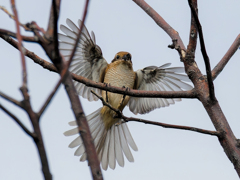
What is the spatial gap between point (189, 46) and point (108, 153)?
3710 mm

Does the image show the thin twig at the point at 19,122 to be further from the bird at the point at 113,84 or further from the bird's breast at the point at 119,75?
the bird's breast at the point at 119,75

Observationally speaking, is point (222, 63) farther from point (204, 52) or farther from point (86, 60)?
point (86, 60)

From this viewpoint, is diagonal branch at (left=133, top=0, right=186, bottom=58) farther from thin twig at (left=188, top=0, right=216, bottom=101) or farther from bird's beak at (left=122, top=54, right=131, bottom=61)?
bird's beak at (left=122, top=54, right=131, bottom=61)

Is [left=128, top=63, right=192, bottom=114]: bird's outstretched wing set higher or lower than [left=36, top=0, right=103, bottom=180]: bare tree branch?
higher

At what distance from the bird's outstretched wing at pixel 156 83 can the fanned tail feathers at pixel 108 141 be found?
482 millimetres

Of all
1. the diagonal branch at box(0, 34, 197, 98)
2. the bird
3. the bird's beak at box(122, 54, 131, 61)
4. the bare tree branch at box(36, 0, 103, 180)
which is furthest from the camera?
the bird's beak at box(122, 54, 131, 61)

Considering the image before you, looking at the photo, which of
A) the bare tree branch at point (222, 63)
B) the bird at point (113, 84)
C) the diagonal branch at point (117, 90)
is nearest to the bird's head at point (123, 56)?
the bird at point (113, 84)

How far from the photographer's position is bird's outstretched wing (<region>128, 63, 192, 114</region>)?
5.87m

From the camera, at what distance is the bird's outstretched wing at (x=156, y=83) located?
231 inches

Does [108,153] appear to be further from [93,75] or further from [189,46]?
[189,46]

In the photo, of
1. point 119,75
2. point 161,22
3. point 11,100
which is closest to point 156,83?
point 119,75

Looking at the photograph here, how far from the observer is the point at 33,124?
1149 mm

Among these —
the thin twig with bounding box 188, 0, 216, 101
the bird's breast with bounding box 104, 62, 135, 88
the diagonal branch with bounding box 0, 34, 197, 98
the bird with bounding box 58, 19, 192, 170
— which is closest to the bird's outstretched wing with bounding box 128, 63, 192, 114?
the bird with bounding box 58, 19, 192, 170

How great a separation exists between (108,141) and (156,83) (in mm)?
1260
